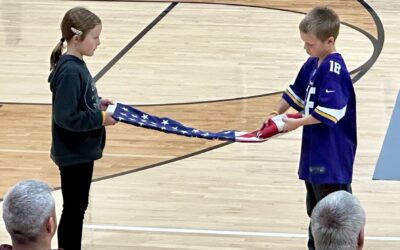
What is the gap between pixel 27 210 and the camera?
3275 mm

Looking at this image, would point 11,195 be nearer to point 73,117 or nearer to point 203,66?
point 73,117

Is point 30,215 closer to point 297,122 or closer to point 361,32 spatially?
point 297,122

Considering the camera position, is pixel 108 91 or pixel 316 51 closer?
pixel 316 51

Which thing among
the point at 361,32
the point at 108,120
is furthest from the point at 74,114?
the point at 361,32

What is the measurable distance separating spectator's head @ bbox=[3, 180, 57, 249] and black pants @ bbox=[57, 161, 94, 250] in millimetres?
1453

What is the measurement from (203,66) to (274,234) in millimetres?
4095

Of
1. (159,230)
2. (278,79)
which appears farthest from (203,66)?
(159,230)

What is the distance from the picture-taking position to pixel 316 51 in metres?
4.68

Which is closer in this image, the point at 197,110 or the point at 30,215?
the point at 30,215

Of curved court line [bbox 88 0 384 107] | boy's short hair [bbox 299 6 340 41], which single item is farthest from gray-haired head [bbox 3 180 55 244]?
curved court line [bbox 88 0 384 107]

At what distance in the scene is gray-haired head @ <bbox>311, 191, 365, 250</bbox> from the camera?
2975 millimetres

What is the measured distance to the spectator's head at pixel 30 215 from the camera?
10.7 ft

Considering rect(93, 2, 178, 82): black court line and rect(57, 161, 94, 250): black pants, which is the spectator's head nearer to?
rect(57, 161, 94, 250): black pants

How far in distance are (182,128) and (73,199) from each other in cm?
73
